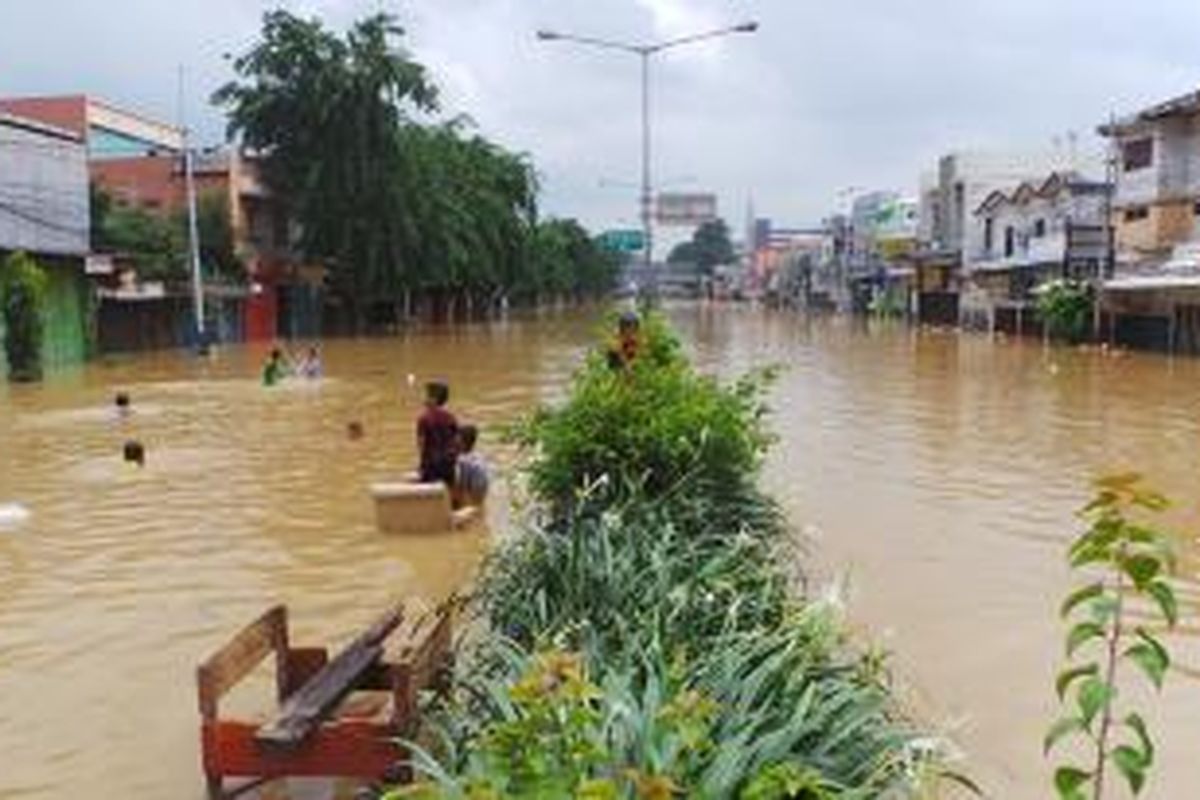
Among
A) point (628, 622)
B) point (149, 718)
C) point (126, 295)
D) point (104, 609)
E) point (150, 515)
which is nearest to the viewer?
point (628, 622)

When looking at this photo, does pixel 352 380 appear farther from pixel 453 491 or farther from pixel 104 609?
pixel 104 609

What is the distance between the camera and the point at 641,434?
9.99m

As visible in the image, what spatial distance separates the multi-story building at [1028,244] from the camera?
64000 millimetres

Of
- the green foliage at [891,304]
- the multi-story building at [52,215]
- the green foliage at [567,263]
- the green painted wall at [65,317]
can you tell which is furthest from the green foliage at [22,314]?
the green foliage at [891,304]

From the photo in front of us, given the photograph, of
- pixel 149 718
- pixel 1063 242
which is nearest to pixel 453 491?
pixel 149 718

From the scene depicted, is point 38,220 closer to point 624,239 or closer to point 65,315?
point 65,315

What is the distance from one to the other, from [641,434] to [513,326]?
74.4 metres

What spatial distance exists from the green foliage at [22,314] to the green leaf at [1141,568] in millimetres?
34762

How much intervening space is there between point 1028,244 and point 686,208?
31.9 meters

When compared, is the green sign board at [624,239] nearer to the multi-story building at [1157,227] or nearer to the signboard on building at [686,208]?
the signboard on building at [686,208]

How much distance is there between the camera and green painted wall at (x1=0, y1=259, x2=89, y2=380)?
139 feet

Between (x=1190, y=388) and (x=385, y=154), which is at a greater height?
(x=385, y=154)

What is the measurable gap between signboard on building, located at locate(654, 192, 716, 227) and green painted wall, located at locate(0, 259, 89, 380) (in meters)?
54.6

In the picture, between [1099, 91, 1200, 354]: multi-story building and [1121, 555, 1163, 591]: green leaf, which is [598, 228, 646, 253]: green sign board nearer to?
[1099, 91, 1200, 354]: multi-story building
